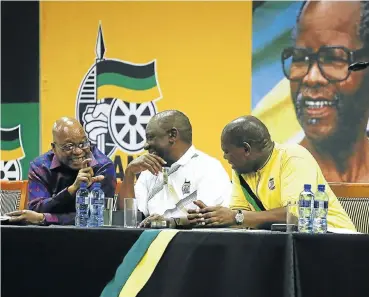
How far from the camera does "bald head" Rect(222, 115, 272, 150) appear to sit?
3.66 meters

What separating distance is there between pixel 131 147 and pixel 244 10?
119 centimetres

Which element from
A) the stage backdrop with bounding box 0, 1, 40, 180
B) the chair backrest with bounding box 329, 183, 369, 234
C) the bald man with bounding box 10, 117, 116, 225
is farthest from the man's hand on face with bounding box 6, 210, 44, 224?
the stage backdrop with bounding box 0, 1, 40, 180

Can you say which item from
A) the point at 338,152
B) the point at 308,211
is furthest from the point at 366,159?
the point at 308,211

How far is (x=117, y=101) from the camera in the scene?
5.52 meters

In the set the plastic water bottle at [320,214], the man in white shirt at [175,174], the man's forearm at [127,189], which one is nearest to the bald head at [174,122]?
the man in white shirt at [175,174]

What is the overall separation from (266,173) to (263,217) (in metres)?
0.32

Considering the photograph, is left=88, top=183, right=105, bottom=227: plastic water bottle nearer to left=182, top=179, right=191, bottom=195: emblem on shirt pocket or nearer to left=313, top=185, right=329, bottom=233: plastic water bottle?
left=182, top=179, right=191, bottom=195: emblem on shirt pocket

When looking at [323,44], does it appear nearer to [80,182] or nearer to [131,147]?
[131,147]

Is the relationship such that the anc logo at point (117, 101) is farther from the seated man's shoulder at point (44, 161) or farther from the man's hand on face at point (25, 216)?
the man's hand on face at point (25, 216)

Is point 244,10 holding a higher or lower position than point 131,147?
higher

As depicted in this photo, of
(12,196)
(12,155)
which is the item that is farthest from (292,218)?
(12,155)

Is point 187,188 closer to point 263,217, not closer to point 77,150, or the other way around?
point 77,150

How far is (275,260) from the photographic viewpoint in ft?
9.35

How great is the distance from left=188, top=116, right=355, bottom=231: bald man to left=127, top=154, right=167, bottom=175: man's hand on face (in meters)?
0.37
